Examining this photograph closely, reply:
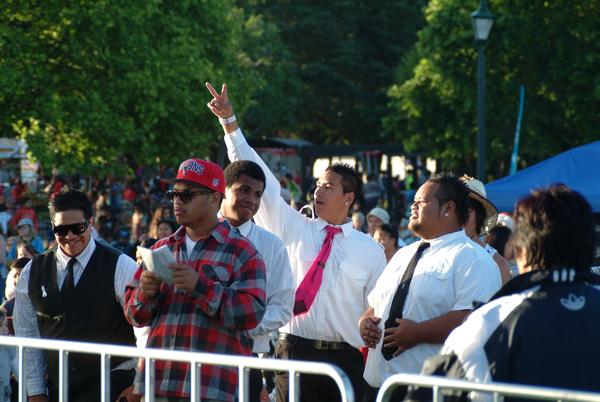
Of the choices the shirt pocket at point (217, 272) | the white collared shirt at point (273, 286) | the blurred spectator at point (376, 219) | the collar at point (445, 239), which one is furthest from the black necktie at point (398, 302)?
the blurred spectator at point (376, 219)

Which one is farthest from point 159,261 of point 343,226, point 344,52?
point 344,52

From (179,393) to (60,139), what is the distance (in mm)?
28256

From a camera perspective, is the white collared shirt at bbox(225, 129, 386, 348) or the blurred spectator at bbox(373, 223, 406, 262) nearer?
the white collared shirt at bbox(225, 129, 386, 348)

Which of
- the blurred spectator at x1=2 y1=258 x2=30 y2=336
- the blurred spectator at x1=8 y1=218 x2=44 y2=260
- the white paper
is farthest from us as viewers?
the blurred spectator at x1=8 y1=218 x2=44 y2=260

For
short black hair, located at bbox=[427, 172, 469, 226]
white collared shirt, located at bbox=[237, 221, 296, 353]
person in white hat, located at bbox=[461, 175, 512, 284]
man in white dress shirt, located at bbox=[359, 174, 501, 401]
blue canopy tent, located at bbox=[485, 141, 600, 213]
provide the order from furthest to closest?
blue canopy tent, located at bbox=[485, 141, 600, 213]
person in white hat, located at bbox=[461, 175, 512, 284]
white collared shirt, located at bbox=[237, 221, 296, 353]
short black hair, located at bbox=[427, 172, 469, 226]
man in white dress shirt, located at bbox=[359, 174, 501, 401]

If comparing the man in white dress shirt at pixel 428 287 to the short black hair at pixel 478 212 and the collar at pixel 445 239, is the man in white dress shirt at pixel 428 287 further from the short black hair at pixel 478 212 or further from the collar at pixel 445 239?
the short black hair at pixel 478 212

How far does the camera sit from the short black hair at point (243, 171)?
257 inches

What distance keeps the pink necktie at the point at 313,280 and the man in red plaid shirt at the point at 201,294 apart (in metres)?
1.59

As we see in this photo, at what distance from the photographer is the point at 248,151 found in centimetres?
691

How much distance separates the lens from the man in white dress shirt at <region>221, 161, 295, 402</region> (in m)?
5.96

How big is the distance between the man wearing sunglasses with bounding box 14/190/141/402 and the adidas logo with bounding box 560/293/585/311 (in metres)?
2.79

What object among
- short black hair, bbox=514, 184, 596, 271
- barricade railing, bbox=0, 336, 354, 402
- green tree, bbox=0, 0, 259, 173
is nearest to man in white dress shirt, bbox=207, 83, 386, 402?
barricade railing, bbox=0, 336, 354, 402

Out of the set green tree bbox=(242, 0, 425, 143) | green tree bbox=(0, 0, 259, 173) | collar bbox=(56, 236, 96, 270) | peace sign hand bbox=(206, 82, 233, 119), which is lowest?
collar bbox=(56, 236, 96, 270)

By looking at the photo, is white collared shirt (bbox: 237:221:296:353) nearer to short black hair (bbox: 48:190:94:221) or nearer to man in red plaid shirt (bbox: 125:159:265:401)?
man in red plaid shirt (bbox: 125:159:265:401)
